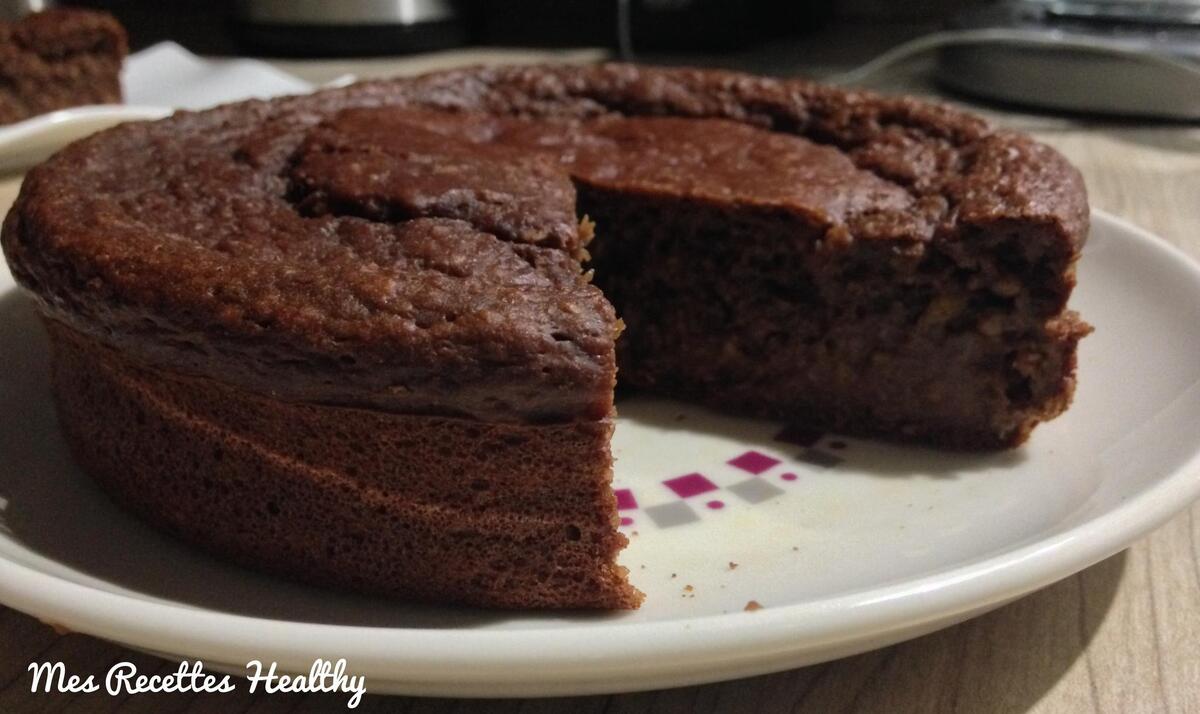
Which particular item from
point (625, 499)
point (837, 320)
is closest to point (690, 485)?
point (625, 499)

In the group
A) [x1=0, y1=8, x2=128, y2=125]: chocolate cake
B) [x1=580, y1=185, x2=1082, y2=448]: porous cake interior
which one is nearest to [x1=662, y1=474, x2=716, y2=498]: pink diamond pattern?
[x1=580, y1=185, x2=1082, y2=448]: porous cake interior

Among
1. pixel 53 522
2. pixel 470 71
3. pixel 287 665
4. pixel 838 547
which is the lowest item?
pixel 838 547

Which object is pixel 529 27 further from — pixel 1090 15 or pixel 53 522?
pixel 53 522

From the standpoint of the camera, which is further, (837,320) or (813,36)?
(813,36)

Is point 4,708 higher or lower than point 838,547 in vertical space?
higher

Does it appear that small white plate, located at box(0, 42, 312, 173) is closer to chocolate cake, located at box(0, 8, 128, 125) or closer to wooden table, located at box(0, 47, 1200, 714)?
chocolate cake, located at box(0, 8, 128, 125)

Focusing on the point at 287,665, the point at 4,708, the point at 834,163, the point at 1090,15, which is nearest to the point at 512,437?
the point at 287,665

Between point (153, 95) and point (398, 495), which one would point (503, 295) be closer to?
point (398, 495)
